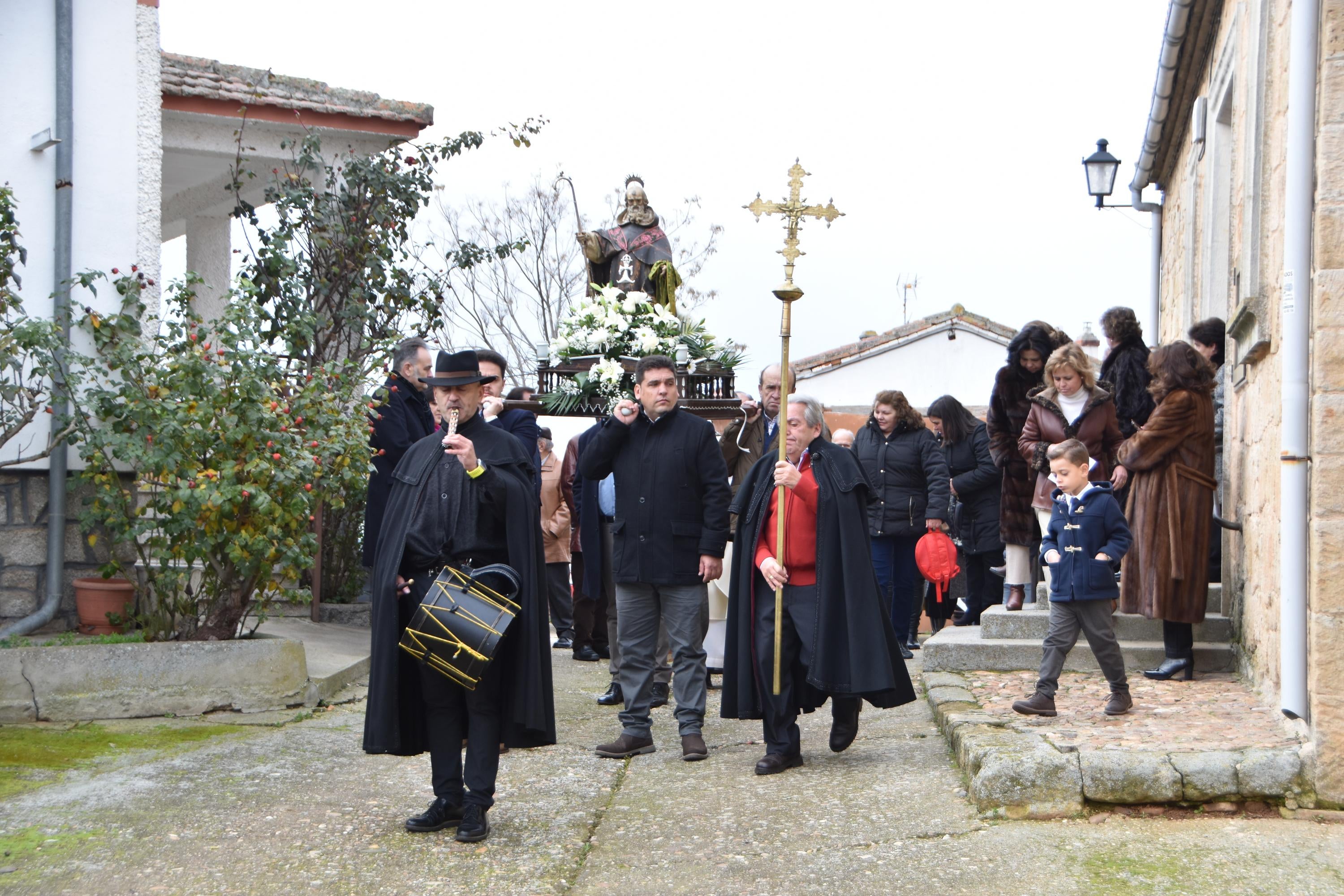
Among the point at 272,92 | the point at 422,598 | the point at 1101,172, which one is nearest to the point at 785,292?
the point at 422,598

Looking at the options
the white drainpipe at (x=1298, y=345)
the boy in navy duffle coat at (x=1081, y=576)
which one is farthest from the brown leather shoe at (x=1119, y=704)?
the white drainpipe at (x=1298, y=345)

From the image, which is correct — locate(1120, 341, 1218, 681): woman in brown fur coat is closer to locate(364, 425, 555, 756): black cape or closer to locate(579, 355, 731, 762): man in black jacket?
locate(579, 355, 731, 762): man in black jacket

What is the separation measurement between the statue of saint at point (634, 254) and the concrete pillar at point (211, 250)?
14.9 ft

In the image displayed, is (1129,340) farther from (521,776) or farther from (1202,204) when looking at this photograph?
(521,776)

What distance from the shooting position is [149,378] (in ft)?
23.9

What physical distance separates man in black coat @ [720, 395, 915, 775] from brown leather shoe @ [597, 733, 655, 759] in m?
0.48

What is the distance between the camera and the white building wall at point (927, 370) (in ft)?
93.5

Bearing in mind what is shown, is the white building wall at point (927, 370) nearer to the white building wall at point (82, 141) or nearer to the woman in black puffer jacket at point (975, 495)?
the woman in black puffer jacket at point (975, 495)

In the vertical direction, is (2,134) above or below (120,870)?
above

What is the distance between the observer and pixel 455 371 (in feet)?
16.2

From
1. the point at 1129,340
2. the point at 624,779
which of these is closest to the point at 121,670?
the point at 624,779

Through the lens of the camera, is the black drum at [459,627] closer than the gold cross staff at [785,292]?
Yes

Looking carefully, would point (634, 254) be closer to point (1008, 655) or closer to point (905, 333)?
point (1008, 655)

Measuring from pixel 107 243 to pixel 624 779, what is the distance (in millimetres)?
4552
